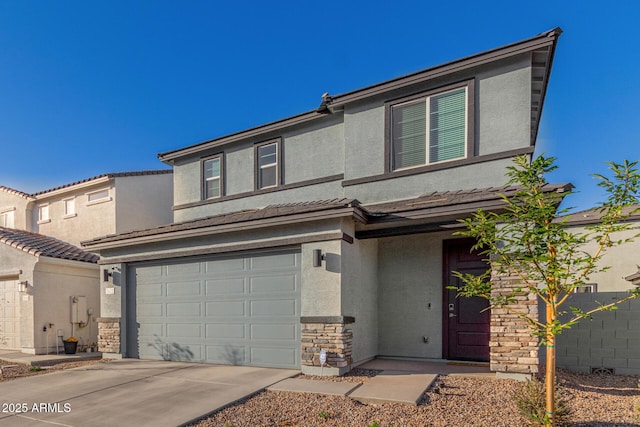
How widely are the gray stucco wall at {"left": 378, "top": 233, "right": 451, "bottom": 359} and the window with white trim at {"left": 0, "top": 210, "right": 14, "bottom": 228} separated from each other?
16.9 meters

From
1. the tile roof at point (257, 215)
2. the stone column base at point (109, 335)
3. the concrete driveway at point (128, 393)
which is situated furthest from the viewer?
the stone column base at point (109, 335)

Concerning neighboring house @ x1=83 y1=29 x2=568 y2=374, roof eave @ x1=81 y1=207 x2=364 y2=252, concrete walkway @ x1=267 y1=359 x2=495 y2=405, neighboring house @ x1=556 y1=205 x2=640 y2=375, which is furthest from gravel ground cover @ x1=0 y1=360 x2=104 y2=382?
neighboring house @ x1=556 y1=205 x2=640 y2=375

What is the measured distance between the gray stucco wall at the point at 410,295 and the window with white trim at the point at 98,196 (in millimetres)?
10635

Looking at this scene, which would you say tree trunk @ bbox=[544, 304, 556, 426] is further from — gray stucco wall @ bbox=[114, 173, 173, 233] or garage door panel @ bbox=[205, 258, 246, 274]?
gray stucco wall @ bbox=[114, 173, 173, 233]

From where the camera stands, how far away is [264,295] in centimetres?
771

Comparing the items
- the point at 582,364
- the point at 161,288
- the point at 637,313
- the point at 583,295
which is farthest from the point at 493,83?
the point at 161,288

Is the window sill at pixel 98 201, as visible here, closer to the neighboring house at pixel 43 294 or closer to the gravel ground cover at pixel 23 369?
the neighboring house at pixel 43 294

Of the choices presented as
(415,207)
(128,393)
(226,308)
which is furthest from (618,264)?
(128,393)

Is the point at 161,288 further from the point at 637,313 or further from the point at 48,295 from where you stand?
the point at 637,313

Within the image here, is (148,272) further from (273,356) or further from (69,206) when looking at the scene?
(69,206)

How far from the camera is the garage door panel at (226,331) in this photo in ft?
25.9

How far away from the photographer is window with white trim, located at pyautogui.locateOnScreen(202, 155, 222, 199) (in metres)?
11.3

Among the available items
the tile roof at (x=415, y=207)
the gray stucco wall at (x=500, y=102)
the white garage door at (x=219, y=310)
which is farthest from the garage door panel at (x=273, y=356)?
the gray stucco wall at (x=500, y=102)

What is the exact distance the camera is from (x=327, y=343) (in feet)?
21.9
